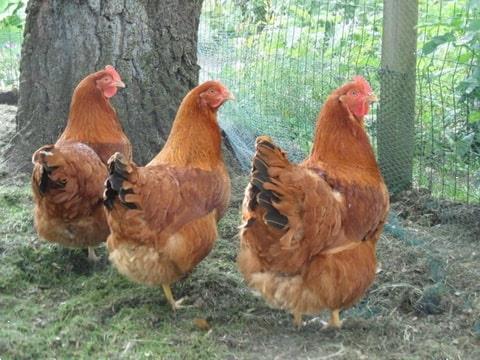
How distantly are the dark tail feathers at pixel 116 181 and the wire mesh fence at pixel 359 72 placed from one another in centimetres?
254

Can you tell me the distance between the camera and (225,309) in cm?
387

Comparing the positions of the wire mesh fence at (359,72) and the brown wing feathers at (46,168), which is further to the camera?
the wire mesh fence at (359,72)

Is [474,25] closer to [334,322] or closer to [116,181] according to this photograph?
[334,322]

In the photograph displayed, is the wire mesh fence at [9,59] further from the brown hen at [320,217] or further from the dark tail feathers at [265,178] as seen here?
the dark tail feathers at [265,178]

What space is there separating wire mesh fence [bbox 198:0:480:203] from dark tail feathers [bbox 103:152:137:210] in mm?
2535

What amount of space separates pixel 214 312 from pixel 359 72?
264 cm

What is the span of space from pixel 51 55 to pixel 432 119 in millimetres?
3135

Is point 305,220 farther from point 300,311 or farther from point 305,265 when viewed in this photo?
point 300,311

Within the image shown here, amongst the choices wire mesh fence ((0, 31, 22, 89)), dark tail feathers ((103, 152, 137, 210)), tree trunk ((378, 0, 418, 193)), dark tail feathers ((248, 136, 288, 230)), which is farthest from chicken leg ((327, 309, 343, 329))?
wire mesh fence ((0, 31, 22, 89))

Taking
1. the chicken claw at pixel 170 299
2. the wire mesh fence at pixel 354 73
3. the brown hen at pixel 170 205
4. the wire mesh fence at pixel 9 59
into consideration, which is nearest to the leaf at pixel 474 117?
the wire mesh fence at pixel 354 73

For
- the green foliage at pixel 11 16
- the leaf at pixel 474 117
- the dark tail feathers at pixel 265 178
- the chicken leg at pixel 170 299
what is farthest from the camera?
the green foliage at pixel 11 16

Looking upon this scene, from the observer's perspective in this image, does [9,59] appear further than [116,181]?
Yes

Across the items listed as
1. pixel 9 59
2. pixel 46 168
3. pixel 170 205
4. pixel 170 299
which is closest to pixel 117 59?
pixel 46 168

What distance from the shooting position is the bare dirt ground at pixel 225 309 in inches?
133
